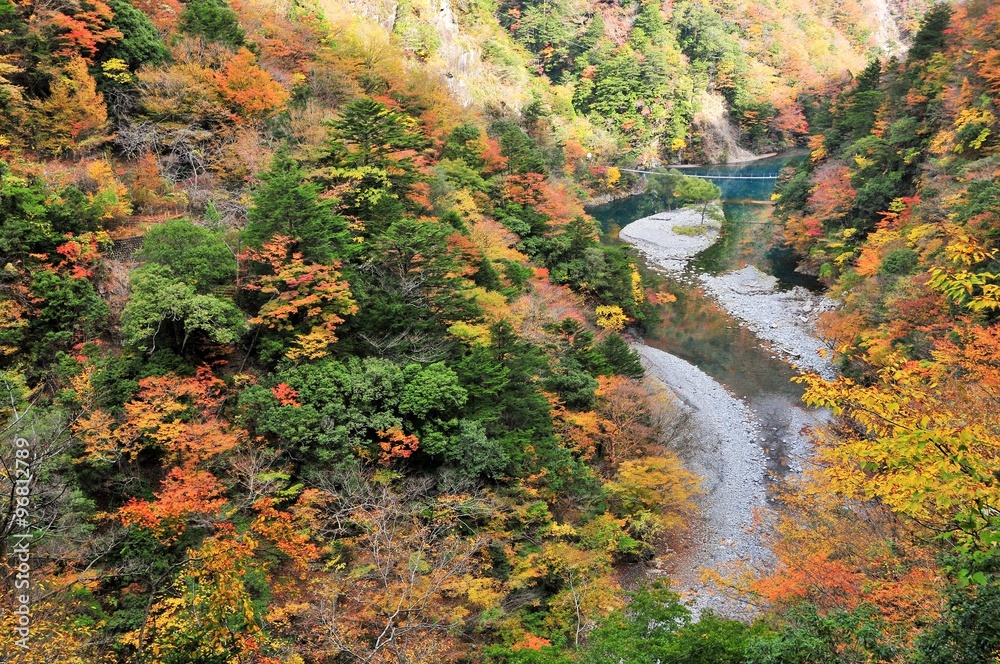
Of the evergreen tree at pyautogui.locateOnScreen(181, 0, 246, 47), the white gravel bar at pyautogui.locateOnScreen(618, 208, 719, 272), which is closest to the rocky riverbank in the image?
the white gravel bar at pyautogui.locateOnScreen(618, 208, 719, 272)

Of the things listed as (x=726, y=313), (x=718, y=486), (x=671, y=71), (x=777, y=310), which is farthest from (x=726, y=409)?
(x=671, y=71)

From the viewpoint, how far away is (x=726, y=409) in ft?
76.1

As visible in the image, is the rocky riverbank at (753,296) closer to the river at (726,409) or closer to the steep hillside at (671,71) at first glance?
the river at (726,409)

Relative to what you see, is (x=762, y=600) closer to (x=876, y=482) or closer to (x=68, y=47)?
(x=876, y=482)

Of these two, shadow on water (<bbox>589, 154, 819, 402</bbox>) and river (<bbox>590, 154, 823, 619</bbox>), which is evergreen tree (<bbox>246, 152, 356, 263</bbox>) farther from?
shadow on water (<bbox>589, 154, 819, 402</bbox>)

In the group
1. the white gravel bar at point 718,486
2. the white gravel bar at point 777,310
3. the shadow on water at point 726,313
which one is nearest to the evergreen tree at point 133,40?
the white gravel bar at point 718,486

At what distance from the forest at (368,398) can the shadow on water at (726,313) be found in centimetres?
371

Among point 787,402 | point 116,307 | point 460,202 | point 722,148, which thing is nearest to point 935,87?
point 787,402

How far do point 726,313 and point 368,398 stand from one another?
2586cm

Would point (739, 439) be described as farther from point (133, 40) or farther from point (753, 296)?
point (133, 40)

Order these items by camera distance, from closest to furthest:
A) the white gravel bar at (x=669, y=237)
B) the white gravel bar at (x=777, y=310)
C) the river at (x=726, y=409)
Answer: the river at (x=726, y=409)
the white gravel bar at (x=777, y=310)
the white gravel bar at (x=669, y=237)

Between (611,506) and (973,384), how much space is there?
9.78 meters

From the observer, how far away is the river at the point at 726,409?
1650 centimetres

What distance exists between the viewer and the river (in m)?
16.5
